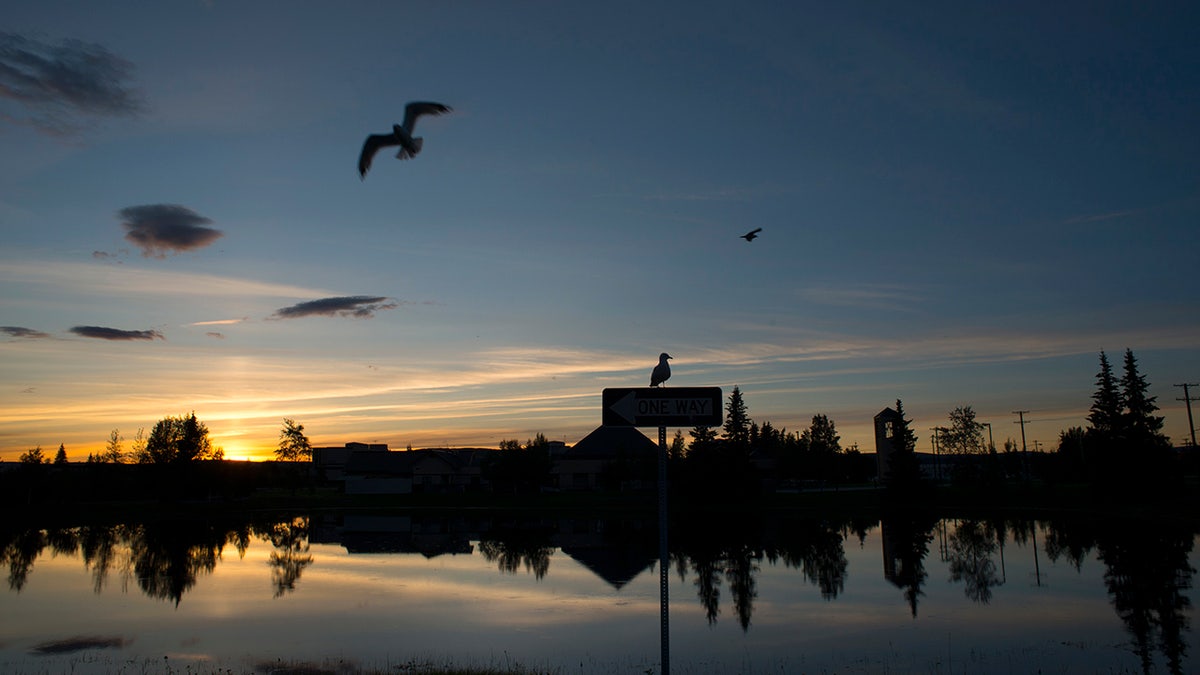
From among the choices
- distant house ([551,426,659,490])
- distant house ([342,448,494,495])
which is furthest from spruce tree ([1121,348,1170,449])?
distant house ([342,448,494,495])

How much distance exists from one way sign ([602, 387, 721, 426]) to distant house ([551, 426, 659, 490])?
8629cm

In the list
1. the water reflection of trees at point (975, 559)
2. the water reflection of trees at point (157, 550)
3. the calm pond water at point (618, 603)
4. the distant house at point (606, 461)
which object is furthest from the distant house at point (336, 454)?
the water reflection of trees at point (975, 559)

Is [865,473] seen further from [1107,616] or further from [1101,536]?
[1107,616]

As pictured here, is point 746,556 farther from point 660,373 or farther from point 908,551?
point 660,373

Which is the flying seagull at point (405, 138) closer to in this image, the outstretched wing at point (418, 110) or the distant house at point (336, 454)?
the outstretched wing at point (418, 110)

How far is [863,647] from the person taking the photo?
1717 centimetres

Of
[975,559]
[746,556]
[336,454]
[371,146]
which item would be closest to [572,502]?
[746,556]

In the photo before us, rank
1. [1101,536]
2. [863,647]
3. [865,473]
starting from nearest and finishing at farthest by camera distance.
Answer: [863,647]
[1101,536]
[865,473]

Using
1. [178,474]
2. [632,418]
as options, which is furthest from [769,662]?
[178,474]

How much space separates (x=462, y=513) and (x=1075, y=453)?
2917 inches

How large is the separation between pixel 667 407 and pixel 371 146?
10164 millimetres

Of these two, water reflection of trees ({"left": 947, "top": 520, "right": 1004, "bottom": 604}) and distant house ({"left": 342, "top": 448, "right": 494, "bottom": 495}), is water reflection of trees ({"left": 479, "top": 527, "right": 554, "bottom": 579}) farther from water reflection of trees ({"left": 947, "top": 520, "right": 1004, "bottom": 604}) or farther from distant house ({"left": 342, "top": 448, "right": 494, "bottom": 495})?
distant house ({"left": 342, "top": 448, "right": 494, "bottom": 495})

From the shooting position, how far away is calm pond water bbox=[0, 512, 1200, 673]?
16.3 m

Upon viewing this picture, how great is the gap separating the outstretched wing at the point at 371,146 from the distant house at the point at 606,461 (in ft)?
264
